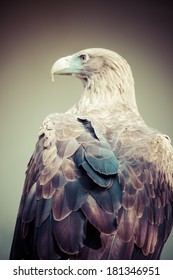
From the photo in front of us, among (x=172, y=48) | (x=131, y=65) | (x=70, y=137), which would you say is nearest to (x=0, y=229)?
(x=70, y=137)

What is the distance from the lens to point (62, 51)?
255cm

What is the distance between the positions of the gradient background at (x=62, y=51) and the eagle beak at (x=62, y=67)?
0.10 meters

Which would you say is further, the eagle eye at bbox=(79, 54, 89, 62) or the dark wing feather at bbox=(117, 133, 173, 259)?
the eagle eye at bbox=(79, 54, 89, 62)

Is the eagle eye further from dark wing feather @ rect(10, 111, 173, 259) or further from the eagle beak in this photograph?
dark wing feather @ rect(10, 111, 173, 259)

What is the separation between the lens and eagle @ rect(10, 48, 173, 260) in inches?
69.5

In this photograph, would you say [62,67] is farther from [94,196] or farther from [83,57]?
[94,196]

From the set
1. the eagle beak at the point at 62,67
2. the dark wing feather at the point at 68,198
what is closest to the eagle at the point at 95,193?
the dark wing feather at the point at 68,198

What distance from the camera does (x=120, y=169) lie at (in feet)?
6.25

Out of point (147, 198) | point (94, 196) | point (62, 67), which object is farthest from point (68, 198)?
point (62, 67)

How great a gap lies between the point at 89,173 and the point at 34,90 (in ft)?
2.67

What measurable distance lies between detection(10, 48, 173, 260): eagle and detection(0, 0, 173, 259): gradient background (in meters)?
0.31

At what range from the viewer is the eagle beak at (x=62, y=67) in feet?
7.75

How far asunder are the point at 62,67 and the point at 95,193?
0.79 m

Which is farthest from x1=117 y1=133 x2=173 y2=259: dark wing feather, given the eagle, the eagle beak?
the eagle beak
